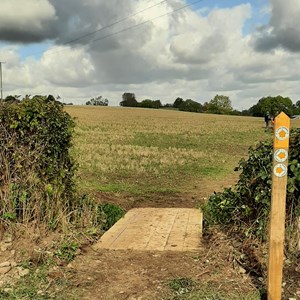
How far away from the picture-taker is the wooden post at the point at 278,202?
11.2ft

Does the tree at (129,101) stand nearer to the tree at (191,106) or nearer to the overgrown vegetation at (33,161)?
the tree at (191,106)

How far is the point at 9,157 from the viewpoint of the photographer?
5.32 meters

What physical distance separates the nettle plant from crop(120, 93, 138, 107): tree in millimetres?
115227

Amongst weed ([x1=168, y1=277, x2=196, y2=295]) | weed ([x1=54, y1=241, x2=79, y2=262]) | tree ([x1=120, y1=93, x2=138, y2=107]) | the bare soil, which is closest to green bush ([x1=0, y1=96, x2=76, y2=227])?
the bare soil

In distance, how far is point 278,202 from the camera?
3.50 metres

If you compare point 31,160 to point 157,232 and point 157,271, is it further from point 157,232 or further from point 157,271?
point 157,271

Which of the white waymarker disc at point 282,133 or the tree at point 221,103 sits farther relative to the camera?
the tree at point 221,103

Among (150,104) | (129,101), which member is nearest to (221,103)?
(150,104)

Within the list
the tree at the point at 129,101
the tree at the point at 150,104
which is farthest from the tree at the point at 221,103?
the tree at the point at 129,101

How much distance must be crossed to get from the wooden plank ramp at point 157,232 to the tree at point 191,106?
113 m

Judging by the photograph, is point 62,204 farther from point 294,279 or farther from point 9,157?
point 294,279

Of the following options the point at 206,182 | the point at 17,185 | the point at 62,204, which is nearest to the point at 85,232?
the point at 62,204

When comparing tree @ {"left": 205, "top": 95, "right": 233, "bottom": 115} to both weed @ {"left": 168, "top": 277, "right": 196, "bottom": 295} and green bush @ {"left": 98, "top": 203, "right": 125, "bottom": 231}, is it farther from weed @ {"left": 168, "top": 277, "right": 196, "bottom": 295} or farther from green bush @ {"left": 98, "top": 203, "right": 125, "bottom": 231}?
weed @ {"left": 168, "top": 277, "right": 196, "bottom": 295}

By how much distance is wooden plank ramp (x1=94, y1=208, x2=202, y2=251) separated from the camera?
5275 mm
